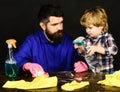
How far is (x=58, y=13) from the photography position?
121 inches

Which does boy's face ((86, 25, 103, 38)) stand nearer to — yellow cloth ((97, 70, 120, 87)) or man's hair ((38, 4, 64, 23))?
man's hair ((38, 4, 64, 23))

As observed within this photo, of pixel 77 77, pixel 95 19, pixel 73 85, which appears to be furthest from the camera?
pixel 95 19

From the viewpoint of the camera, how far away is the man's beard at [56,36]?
309 centimetres

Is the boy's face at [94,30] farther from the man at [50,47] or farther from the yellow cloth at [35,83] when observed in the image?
the yellow cloth at [35,83]

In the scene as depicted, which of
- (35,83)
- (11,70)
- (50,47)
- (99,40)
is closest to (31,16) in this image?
(50,47)

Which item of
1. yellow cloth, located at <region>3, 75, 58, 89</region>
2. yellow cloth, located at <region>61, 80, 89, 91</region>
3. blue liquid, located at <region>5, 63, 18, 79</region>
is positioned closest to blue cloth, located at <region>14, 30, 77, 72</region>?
blue liquid, located at <region>5, 63, 18, 79</region>

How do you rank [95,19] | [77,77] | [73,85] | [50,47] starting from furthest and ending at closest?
1. [50,47]
2. [95,19]
3. [77,77]
4. [73,85]

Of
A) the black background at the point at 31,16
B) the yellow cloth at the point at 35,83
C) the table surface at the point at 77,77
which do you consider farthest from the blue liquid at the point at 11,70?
the black background at the point at 31,16

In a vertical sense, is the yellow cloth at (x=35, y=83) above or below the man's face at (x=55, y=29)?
below

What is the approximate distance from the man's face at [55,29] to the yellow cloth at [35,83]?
A: 23.2 inches

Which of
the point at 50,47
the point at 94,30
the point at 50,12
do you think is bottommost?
the point at 50,47

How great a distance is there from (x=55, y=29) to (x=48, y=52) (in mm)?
180

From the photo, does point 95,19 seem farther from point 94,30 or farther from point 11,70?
point 11,70

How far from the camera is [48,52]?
3.17m
